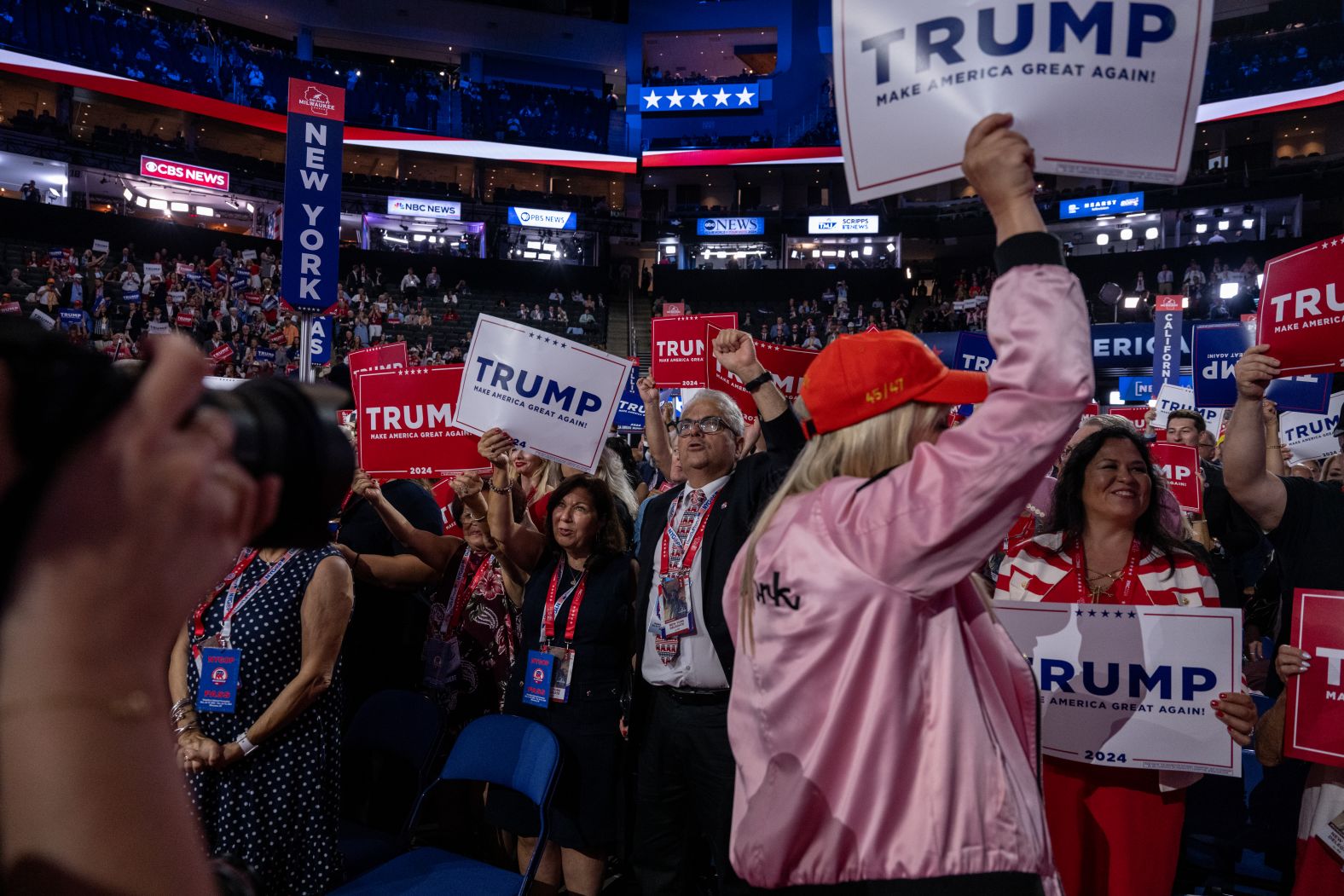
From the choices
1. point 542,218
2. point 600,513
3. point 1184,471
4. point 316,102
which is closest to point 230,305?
point 542,218

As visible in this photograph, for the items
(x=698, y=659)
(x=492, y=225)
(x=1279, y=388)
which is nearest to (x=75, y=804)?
(x=698, y=659)

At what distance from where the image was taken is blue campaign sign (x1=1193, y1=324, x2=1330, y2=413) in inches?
191

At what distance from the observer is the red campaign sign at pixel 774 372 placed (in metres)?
4.24

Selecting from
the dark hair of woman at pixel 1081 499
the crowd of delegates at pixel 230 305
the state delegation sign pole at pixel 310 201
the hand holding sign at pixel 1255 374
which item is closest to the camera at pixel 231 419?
the dark hair of woman at pixel 1081 499

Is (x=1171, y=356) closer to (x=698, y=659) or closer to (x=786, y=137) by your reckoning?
(x=698, y=659)

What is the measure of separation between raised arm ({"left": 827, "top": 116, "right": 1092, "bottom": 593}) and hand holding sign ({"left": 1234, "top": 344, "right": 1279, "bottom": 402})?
1702 millimetres

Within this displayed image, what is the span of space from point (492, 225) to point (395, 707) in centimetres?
3105

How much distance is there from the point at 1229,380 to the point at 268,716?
5.30m

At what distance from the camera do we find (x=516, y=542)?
12.6ft

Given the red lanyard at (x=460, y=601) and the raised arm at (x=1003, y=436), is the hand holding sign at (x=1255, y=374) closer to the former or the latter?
the raised arm at (x=1003, y=436)

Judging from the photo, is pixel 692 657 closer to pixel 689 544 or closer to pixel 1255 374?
pixel 689 544

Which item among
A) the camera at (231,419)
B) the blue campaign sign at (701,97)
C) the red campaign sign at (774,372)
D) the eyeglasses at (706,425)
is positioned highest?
the blue campaign sign at (701,97)

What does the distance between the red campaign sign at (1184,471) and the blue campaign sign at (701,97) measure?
31820 mm

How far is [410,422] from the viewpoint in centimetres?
399
